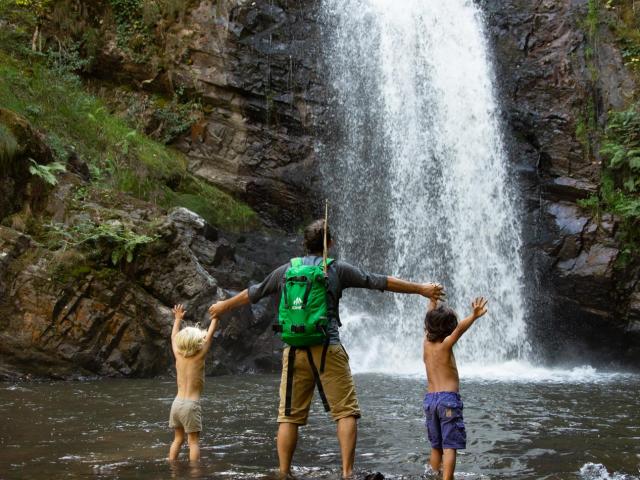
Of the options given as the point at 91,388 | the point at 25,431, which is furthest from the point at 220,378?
the point at 25,431

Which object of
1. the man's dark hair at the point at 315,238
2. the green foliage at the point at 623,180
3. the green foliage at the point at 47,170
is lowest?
the man's dark hair at the point at 315,238

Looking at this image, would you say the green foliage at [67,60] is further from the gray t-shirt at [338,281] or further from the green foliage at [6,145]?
the gray t-shirt at [338,281]

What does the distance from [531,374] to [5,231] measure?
9902 mm

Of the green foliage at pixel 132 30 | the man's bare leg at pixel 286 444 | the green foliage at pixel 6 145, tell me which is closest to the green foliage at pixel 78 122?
the green foliage at pixel 132 30

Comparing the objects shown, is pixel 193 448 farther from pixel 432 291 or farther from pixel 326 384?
pixel 432 291

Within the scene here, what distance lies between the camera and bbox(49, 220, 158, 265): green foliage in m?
11.2

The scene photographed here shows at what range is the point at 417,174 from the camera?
17453mm

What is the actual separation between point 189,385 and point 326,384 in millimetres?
1239

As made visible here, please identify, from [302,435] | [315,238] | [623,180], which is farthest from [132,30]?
[315,238]

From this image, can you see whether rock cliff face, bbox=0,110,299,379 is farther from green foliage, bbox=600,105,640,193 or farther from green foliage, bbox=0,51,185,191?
green foliage, bbox=600,105,640,193

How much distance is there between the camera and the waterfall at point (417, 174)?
15984 millimetres

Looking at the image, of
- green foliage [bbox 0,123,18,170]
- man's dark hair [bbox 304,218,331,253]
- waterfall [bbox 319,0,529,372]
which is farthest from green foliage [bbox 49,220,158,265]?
man's dark hair [bbox 304,218,331,253]

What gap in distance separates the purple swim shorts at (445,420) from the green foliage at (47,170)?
9.00m

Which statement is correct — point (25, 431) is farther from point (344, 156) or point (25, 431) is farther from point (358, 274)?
point (344, 156)
